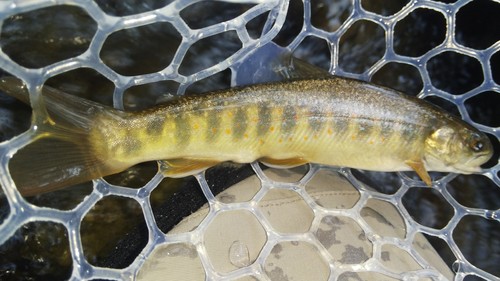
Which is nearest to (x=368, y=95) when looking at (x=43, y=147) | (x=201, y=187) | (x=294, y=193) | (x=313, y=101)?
(x=313, y=101)

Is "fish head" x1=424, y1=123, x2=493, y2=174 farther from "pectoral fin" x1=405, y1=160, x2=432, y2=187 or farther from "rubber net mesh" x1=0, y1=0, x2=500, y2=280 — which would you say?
"rubber net mesh" x1=0, y1=0, x2=500, y2=280

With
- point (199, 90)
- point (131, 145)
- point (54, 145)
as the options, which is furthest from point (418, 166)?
point (54, 145)

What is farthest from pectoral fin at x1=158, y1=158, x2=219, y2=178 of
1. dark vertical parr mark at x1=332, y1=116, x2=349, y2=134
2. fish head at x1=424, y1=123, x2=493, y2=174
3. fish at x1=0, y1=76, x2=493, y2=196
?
fish head at x1=424, y1=123, x2=493, y2=174

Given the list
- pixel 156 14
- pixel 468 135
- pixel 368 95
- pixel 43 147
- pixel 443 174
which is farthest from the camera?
pixel 443 174

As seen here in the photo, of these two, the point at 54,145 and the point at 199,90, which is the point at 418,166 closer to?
the point at 199,90

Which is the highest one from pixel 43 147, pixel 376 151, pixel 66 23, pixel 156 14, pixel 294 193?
pixel 156 14

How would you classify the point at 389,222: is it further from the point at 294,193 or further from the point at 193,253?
the point at 193,253

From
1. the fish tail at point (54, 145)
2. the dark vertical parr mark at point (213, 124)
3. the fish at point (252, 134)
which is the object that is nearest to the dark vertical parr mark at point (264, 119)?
the fish at point (252, 134)

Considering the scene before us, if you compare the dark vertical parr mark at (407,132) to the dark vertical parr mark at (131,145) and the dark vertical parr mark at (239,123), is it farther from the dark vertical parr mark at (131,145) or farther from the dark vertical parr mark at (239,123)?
the dark vertical parr mark at (131,145)
